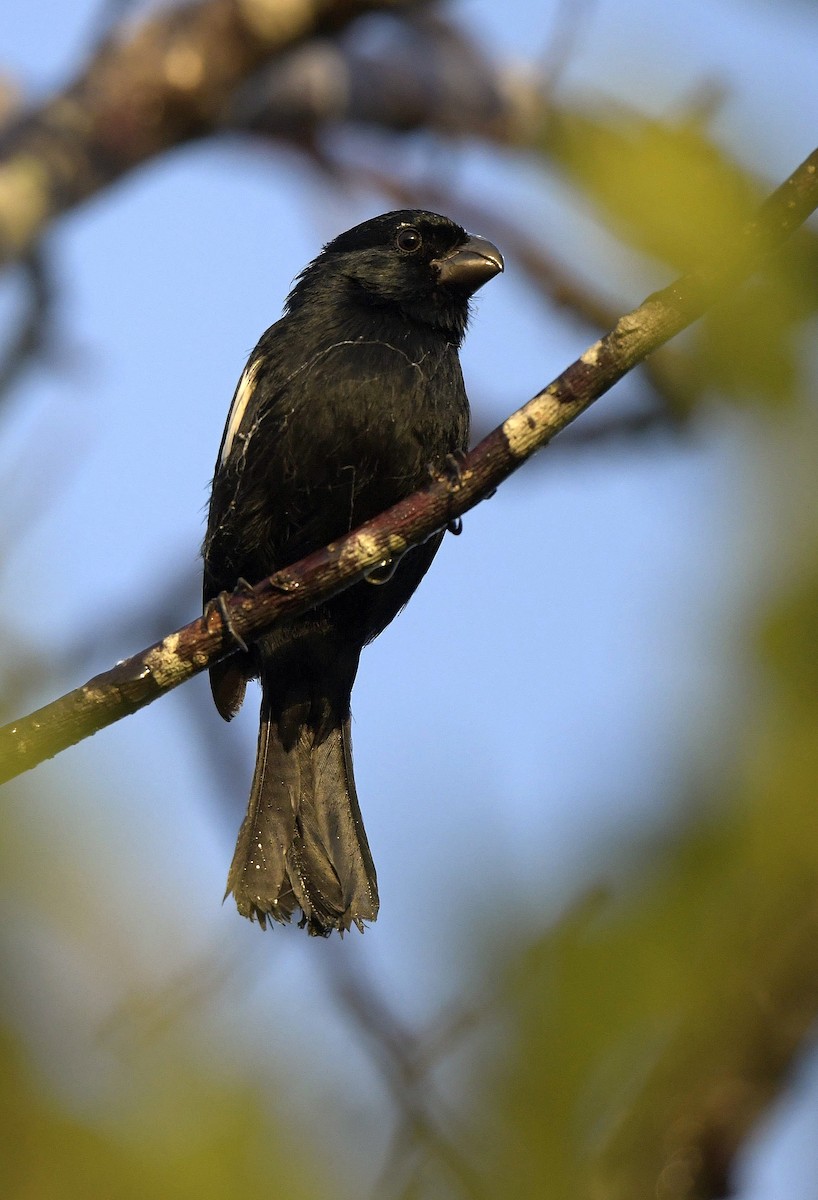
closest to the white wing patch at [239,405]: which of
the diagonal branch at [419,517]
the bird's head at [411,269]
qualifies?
the bird's head at [411,269]

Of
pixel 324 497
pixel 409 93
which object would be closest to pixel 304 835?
pixel 324 497

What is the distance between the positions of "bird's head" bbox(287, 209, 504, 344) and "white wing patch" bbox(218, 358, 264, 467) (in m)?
0.30

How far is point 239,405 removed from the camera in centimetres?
427

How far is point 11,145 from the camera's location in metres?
5.77

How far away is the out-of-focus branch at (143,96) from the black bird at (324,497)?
169cm

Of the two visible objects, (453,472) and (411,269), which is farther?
(411,269)

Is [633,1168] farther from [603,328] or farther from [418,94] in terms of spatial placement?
[418,94]

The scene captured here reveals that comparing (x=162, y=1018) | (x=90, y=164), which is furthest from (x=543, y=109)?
(x=162, y=1018)

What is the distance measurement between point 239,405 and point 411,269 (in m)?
0.68

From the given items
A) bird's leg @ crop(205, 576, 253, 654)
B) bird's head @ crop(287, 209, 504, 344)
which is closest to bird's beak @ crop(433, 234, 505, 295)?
bird's head @ crop(287, 209, 504, 344)

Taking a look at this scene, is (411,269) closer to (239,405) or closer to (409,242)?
(409,242)

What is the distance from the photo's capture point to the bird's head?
4352 mm

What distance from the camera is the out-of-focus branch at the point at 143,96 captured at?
5668 millimetres

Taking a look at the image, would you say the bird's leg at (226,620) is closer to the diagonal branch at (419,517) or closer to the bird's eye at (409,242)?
the diagonal branch at (419,517)
